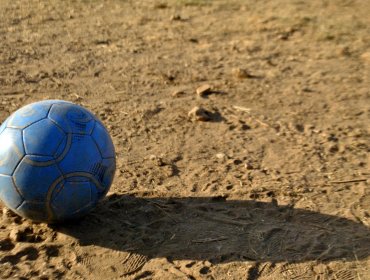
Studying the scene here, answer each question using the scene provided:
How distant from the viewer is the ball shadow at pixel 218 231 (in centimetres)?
399

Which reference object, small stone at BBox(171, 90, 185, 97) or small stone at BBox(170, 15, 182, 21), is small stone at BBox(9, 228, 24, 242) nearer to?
small stone at BBox(171, 90, 185, 97)

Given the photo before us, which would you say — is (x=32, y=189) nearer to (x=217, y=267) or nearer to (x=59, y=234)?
(x=59, y=234)

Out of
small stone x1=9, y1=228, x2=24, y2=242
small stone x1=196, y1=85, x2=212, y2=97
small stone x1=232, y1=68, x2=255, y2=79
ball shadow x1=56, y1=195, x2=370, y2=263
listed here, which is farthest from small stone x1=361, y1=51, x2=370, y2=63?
small stone x1=9, y1=228, x2=24, y2=242

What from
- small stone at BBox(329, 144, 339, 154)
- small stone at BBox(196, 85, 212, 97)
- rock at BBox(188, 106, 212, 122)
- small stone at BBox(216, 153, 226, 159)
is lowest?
small stone at BBox(329, 144, 339, 154)

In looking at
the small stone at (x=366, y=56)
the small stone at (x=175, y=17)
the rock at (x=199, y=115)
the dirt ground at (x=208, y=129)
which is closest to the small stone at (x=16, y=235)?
the dirt ground at (x=208, y=129)

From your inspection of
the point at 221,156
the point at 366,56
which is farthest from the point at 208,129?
the point at 366,56

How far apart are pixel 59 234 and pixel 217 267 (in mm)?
1090

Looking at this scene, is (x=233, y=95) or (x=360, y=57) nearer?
(x=233, y=95)

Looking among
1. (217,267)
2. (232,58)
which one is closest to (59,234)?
(217,267)

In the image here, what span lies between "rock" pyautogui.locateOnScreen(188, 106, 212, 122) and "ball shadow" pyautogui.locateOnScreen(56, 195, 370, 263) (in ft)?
4.94

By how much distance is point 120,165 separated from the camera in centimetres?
512

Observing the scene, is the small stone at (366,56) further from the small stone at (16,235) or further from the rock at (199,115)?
the small stone at (16,235)

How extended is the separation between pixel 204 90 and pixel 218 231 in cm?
263

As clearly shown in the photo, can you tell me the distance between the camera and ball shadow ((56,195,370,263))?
3.99 m
